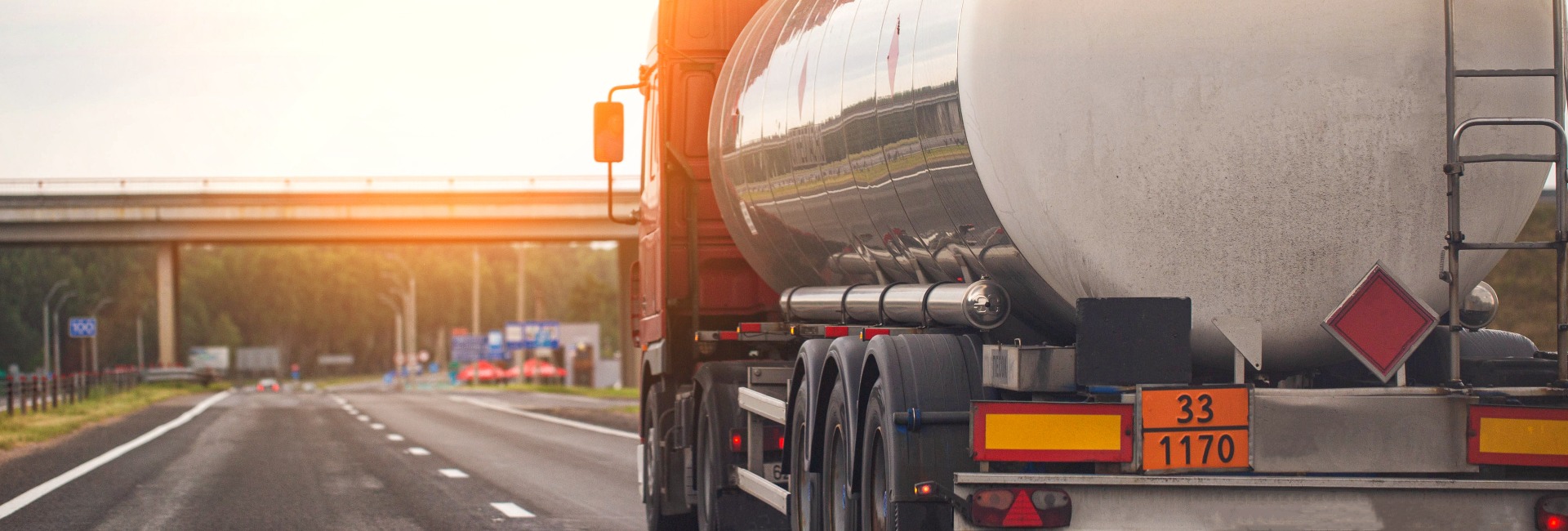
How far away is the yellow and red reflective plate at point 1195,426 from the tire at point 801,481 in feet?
7.24

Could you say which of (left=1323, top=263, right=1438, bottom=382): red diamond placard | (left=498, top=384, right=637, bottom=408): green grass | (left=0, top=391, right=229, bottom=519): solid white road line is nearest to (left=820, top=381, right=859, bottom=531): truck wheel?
(left=1323, top=263, right=1438, bottom=382): red diamond placard

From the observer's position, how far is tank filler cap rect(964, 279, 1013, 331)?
6281 mm

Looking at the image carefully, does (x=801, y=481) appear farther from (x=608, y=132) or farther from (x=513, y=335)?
(x=513, y=335)

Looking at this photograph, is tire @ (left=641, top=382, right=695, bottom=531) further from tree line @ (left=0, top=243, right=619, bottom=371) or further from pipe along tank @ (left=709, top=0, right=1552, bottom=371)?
tree line @ (left=0, top=243, right=619, bottom=371)

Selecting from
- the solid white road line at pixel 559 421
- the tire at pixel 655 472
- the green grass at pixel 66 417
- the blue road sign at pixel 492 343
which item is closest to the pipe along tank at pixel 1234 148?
the tire at pixel 655 472

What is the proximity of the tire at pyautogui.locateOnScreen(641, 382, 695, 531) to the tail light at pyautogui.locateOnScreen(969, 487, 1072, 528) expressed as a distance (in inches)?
220

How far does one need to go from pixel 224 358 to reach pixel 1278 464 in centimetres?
12842

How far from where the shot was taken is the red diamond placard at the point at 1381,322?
222 inches

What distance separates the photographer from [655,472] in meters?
11.4

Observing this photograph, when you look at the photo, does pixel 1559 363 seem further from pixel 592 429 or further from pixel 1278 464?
pixel 592 429

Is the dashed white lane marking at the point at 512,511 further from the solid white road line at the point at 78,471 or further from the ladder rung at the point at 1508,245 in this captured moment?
the ladder rung at the point at 1508,245

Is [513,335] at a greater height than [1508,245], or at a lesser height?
lesser

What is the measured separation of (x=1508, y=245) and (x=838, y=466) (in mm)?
2661

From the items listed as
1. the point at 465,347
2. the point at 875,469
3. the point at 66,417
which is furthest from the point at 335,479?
the point at 465,347
